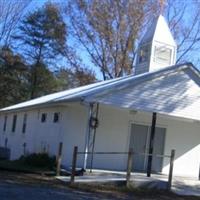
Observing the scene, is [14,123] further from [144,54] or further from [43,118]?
[144,54]

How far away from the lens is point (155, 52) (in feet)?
79.4

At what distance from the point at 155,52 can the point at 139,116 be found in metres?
3.71

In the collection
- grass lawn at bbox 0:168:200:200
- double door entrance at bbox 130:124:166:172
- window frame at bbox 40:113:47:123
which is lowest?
grass lawn at bbox 0:168:200:200

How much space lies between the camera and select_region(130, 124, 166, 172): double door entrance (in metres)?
22.3

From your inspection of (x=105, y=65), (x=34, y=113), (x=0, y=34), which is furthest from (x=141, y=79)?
(x=0, y=34)

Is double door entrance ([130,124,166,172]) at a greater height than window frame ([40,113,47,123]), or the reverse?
window frame ([40,113,47,123])

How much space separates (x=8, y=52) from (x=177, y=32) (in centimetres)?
1633

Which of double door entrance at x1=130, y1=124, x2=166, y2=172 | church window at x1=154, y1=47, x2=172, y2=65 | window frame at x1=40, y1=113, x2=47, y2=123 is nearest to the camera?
double door entrance at x1=130, y1=124, x2=166, y2=172

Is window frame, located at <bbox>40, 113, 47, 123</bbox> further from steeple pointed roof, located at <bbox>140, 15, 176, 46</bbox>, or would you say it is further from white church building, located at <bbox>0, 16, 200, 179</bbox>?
steeple pointed roof, located at <bbox>140, 15, 176, 46</bbox>

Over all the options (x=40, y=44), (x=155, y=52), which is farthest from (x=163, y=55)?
(x=40, y=44)

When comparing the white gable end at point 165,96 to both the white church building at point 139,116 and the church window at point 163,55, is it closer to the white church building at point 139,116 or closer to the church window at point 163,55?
the white church building at point 139,116

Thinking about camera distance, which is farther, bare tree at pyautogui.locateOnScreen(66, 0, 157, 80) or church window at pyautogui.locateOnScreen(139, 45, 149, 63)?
bare tree at pyautogui.locateOnScreen(66, 0, 157, 80)

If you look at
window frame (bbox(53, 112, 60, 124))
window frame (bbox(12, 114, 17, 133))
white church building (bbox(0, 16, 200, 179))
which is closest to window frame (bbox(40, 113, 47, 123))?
white church building (bbox(0, 16, 200, 179))

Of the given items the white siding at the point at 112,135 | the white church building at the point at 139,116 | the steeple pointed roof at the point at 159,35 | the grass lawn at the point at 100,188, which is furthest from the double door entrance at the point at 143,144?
the grass lawn at the point at 100,188
